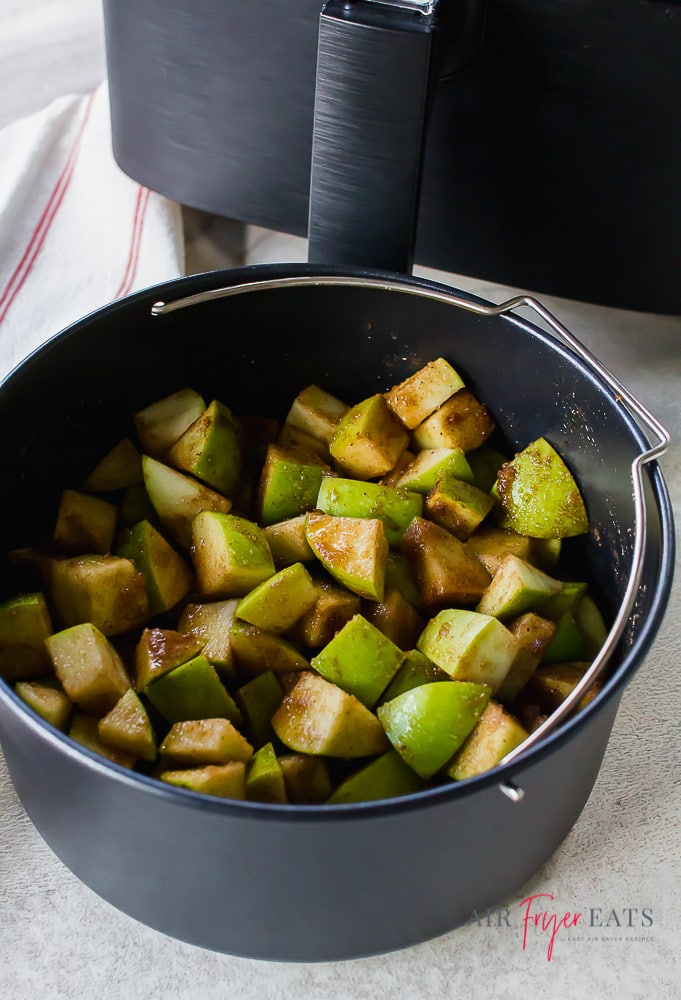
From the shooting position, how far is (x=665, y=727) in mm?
1129

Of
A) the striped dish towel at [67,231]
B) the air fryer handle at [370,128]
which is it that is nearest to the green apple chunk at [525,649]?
the air fryer handle at [370,128]

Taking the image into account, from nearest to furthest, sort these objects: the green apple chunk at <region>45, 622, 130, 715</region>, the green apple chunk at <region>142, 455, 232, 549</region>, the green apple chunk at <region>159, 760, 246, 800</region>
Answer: the green apple chunk at <region>159, 760, 246, 800</region>, the green apple chunk at <region>45, 622, 130, 715</region>, the green apple chunk at <region>142, 455, 232, 549</region>

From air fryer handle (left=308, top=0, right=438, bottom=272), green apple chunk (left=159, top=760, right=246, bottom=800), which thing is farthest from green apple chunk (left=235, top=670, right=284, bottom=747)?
air fryer handle (left=308, top=0, right=438, bottom=272)

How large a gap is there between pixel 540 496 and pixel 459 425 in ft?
0.41

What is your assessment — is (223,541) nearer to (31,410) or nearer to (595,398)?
(31,410)

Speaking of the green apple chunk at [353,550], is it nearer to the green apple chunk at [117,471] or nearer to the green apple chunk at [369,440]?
the green apple chunk at [369,440]

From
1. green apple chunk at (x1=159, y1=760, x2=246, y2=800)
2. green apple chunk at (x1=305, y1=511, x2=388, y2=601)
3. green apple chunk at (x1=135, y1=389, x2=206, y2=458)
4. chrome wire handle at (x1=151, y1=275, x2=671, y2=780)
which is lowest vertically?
green apple chunk at (x1=159, y1=760, x2=246, y2=800)

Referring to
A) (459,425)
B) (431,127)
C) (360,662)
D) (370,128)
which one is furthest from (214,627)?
(431,127)

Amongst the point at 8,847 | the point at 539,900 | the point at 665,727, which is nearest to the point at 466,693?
the point at 539,900

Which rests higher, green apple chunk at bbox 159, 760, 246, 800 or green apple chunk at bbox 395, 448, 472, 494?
green apple chunk at bbox 395, 448, 472, 494

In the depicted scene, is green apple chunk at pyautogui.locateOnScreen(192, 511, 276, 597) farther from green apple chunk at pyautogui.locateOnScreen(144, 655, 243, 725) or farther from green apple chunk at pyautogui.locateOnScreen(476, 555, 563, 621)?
green apple chunk at pyautogui.locateOnScreen(476, 555, 563, 621)

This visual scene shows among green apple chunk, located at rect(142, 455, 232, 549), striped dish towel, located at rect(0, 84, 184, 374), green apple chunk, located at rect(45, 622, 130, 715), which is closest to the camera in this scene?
green apple chunk, located at rect(45, 622, 130, 715)

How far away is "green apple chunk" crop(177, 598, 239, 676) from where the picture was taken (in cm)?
100

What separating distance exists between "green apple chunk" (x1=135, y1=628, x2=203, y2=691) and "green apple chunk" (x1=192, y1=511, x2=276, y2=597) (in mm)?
85
